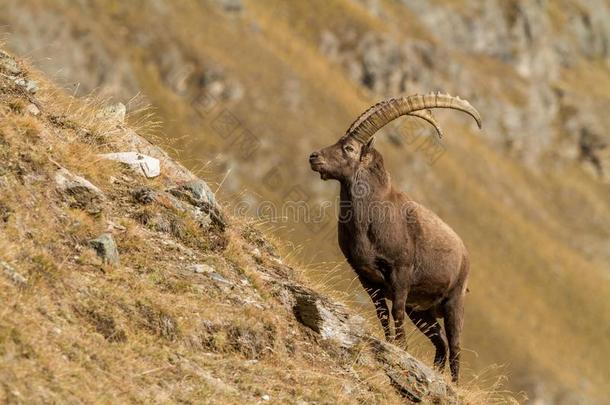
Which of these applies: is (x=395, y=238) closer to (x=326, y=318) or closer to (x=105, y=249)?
(x=326, y=318)

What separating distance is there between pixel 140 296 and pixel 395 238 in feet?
16.8

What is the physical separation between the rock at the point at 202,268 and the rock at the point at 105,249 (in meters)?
1.15

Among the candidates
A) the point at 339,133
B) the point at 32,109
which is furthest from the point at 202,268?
the point at 339,133

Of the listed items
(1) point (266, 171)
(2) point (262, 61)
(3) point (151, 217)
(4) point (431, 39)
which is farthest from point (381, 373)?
(4) point (431, 39)

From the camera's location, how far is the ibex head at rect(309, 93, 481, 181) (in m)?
13.9

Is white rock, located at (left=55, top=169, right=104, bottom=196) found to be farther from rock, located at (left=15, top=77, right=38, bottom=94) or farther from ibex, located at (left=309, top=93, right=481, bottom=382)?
ibex, located at (left=309, top=93, right=481, bottom=382)

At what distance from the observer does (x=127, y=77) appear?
138 m

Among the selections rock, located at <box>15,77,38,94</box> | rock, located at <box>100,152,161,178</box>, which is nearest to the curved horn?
rock, located at <box>100,152,161,178</box>

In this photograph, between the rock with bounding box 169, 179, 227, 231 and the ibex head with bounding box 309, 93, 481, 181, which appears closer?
the rock with bounding box 169, 179, 227, 231

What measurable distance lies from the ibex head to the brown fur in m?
0.02

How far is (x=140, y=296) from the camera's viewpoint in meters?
9.33

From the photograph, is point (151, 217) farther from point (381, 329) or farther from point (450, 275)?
point (450, 275)

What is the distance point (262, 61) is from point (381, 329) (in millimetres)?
141563

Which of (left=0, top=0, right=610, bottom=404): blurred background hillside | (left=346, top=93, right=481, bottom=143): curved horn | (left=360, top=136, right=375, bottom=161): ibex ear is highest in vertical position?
(left=346, top=93, right=481, bottom=143): curved horn
